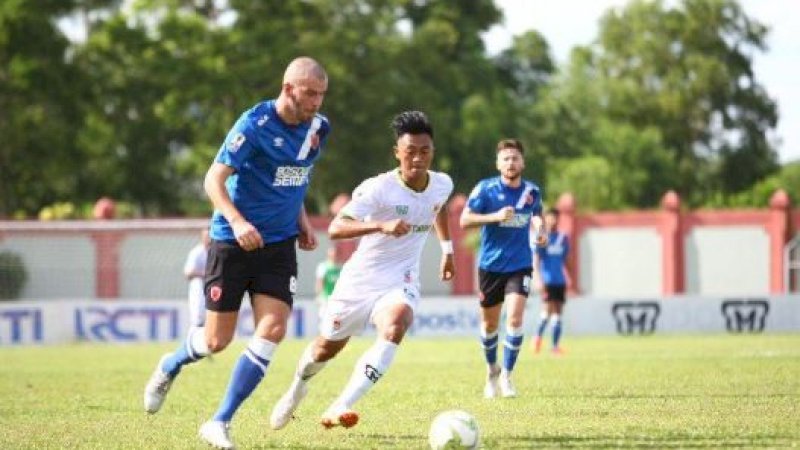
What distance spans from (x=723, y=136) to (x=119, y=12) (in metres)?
33.7

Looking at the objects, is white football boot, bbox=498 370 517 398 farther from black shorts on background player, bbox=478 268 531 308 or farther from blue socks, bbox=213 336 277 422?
blue socks, bbox=213 336 277 422

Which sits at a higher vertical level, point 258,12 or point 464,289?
Answer: point 258,12

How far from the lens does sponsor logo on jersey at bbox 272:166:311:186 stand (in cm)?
988

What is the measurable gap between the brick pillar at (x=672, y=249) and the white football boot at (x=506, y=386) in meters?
36.1

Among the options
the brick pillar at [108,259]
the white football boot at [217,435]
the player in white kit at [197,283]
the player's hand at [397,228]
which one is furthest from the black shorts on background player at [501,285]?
the brick pillar at [108,259]

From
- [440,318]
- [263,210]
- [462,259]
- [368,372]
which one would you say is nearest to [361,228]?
[263,210]

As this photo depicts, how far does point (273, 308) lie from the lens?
9.87 metres

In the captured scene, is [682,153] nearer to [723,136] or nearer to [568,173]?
[723,136]

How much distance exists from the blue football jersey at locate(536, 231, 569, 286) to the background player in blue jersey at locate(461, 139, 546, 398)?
967 centimetres

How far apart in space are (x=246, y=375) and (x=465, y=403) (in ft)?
13.3

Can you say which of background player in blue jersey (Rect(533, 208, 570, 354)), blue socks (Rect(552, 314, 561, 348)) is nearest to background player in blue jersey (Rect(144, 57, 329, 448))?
blue socks (Rect(552, 314, 561, 348))

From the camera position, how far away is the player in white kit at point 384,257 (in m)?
10.3

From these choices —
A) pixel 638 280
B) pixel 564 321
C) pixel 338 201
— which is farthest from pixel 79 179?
pixel 564 321

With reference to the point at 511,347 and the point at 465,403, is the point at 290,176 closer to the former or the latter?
the point at 465,403
